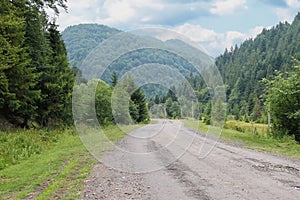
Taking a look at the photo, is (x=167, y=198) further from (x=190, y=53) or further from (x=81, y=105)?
(x=81, y=105)

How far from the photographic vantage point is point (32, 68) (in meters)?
20.0

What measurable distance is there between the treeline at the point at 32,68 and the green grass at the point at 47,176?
5587mm

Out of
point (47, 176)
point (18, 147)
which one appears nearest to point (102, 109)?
point (18, 147)

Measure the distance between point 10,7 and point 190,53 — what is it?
10847mm

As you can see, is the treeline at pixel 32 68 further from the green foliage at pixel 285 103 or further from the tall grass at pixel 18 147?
the green foliage at pixel 285 103

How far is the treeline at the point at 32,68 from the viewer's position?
1754cm

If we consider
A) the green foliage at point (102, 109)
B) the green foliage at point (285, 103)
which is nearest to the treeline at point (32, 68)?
the green foliage at point (102, 109)

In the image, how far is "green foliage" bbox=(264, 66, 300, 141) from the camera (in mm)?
21141

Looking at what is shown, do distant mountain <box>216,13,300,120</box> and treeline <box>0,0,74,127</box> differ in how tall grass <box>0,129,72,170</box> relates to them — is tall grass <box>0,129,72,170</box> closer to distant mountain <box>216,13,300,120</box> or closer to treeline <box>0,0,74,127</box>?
treeline <box>0,0,74,127</box>

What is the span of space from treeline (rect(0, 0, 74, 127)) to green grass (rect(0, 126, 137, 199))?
5.59 meters

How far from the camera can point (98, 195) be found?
→ 23.8ft

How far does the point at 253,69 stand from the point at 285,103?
12822 centimetres

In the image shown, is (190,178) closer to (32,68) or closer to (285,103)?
(32,68)

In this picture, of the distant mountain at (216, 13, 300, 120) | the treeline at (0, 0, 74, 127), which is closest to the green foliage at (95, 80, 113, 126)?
the treeline at (0, 0, 74, 127)
